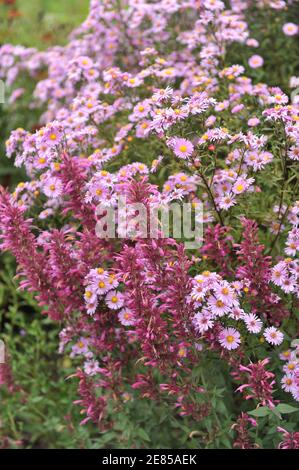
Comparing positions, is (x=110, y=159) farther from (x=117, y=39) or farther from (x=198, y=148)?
(x=117, y=39)

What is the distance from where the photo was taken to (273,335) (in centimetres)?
252

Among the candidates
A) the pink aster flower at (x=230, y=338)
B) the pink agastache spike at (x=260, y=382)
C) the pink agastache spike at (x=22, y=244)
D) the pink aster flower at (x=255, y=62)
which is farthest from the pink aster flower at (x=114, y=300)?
the pink aster flower at (x=255, y=62)

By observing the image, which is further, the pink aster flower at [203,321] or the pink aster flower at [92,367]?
the pink aster flower at [92,367]

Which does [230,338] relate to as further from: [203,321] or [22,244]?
[22,244]

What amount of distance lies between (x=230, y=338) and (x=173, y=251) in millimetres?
405

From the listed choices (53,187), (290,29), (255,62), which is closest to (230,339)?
(53,187)

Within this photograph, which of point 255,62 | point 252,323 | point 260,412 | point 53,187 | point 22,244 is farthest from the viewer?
point 255,62

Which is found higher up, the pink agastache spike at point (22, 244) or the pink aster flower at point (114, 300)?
the pink agastache spike at point (22, 244)

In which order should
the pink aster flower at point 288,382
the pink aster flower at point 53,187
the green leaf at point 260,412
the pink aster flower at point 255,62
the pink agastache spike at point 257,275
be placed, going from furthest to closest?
the pink aster flower at point 255,62, the pink aster flower at point 53,187, the pink aster flower at point 288,382, the pink agastache spike at point 257,275, the green leaf at point 260,412

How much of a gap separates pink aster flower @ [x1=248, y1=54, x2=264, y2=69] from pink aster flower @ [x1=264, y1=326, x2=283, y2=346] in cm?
186

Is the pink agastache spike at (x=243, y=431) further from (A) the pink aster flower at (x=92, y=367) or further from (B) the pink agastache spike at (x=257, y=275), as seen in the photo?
(A) the pink aster flower at (x=92, y=367)

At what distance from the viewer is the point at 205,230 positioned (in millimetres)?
2797

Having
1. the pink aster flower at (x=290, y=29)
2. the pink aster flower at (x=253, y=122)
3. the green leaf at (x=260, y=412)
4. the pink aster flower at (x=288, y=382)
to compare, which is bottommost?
the green leaf at (x=260, y=412)

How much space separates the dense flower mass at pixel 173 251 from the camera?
2418mm
